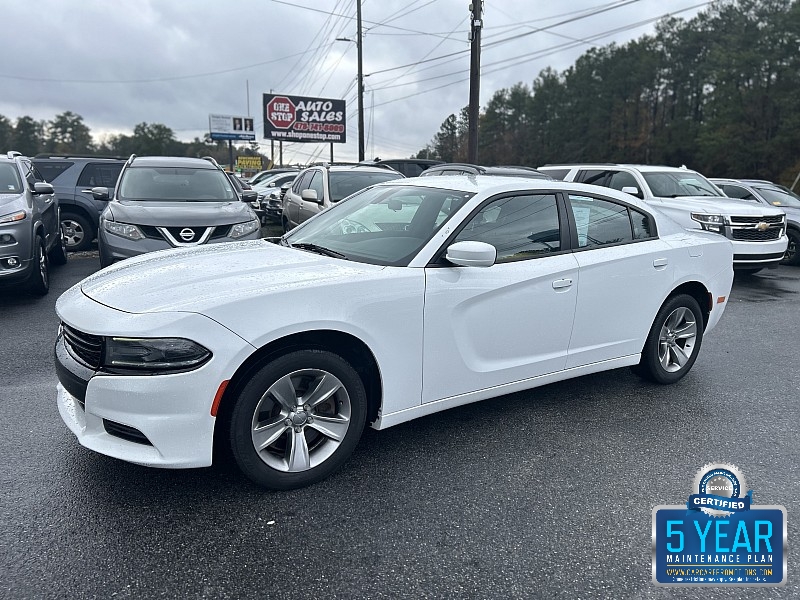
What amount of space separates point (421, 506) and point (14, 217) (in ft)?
20.7

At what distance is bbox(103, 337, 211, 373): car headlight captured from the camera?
2.68m

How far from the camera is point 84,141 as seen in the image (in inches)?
4948

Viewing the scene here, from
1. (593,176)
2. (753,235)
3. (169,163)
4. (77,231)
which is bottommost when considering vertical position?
(77,231)

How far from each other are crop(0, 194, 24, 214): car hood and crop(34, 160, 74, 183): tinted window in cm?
389

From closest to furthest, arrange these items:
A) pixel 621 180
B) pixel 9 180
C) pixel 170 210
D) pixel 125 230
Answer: pixel 125 230 < pixel 170 210 < pixel 9 180 < pixel 621 180

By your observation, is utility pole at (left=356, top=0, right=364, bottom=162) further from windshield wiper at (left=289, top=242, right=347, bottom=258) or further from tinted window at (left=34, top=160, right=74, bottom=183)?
windshield wiper at (left=289, top=242, right=347, bottom=258)

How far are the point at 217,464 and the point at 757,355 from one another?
5.22 meters

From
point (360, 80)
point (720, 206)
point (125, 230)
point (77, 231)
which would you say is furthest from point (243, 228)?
point (360, 80)

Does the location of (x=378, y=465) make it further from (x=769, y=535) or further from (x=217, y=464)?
(x=769, y=535)

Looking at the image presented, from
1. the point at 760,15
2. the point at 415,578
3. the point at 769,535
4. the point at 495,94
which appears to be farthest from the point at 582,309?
the point at 495,94

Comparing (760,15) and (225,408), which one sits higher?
(760,15)

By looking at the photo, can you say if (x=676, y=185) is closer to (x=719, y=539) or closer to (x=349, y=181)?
(x=349, y=181)

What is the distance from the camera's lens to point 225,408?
113 inches

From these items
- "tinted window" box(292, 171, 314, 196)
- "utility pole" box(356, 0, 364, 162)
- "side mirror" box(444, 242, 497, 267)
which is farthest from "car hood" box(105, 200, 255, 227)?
"utility pole" box(356, 0, 364, 162)
